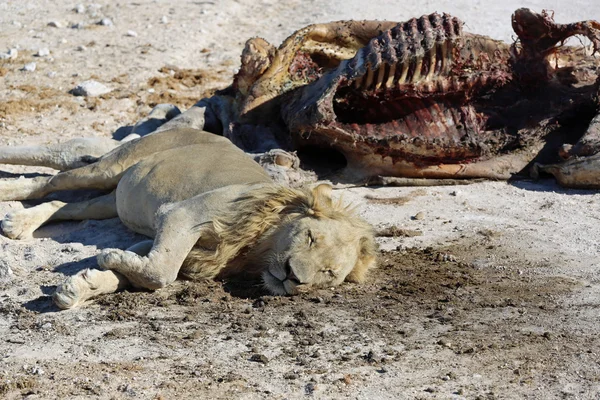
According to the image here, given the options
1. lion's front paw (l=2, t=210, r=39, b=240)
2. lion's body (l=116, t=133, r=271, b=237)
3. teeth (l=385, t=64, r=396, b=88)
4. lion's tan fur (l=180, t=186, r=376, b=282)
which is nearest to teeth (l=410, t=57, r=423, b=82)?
teeth (l=385, t=64, r=396, b=88)

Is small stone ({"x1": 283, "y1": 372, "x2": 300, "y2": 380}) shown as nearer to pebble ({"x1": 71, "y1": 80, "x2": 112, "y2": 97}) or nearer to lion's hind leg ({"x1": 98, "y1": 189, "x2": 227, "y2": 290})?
lion's hind leg ({"x1": 98, "y1": 189, "x2": 227, "y2": 290})

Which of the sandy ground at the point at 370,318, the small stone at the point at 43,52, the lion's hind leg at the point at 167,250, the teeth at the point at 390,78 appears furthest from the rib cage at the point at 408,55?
the small stone at the point at 43,52

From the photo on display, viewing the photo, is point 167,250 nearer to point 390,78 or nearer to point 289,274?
point 289,274

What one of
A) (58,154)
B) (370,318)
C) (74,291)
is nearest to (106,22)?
(58,154)

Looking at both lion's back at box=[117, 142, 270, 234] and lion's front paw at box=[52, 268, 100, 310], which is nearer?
lion's front paw at box=[52, 268, 100, 310]

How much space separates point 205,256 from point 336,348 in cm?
→ 129

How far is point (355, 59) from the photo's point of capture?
8016 millimetres

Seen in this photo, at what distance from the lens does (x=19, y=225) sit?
6824 mm

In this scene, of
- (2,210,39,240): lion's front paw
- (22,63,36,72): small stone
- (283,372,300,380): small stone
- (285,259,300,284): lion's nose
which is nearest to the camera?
(283,372,300,380): small stone

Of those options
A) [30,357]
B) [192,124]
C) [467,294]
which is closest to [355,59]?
[192,124]

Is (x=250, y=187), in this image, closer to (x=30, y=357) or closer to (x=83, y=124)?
(x=30, y=357)

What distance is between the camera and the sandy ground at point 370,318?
15.3ft

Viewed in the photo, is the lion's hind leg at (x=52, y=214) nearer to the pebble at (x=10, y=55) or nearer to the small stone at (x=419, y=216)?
the small stone at (x=419, y=216)

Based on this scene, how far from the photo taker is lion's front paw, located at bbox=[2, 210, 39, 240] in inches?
267
